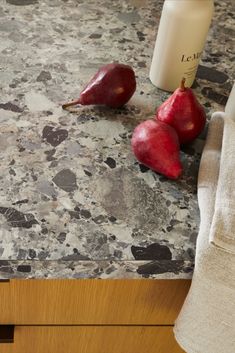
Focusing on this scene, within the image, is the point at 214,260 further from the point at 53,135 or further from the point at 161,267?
the point at 53,135

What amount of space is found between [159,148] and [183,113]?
2.8 inches

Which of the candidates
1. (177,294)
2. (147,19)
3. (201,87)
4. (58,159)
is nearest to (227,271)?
(177,294)

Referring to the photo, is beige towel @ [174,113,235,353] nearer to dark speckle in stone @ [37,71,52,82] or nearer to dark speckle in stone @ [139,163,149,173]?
dark speckle in stone @ [139,163,149,173]

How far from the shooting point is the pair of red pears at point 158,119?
65 cm

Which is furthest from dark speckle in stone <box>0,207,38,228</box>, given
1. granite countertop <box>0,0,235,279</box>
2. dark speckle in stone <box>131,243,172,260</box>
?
dark speckle in stone <box>131,243,172,260</box>

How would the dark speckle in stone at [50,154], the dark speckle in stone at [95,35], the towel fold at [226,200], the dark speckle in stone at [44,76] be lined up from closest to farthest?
the towel fold at [226,200] → the dark speckle in stone at [50,154] → the dark speckle in stone at [44,76] → the dark speckle in stone at [95,35]

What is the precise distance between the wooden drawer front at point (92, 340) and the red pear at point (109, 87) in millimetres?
323

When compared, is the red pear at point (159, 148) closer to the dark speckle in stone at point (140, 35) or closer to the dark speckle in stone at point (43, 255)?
the dark speckle in stone at point (43, 255)

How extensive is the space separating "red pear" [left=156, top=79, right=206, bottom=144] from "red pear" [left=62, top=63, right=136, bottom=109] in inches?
2.7

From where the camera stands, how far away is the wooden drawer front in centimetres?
73

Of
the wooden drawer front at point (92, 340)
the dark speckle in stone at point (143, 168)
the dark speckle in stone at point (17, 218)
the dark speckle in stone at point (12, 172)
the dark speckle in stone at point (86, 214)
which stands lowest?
the wooden drawer front at point (92, 340)

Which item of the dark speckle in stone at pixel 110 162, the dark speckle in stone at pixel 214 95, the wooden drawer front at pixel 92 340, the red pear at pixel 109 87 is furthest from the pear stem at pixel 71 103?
the wooden drawer front at pixel 92 340

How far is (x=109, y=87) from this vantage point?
0.73 m

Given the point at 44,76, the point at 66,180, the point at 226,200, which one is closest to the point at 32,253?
the point at 66,180
